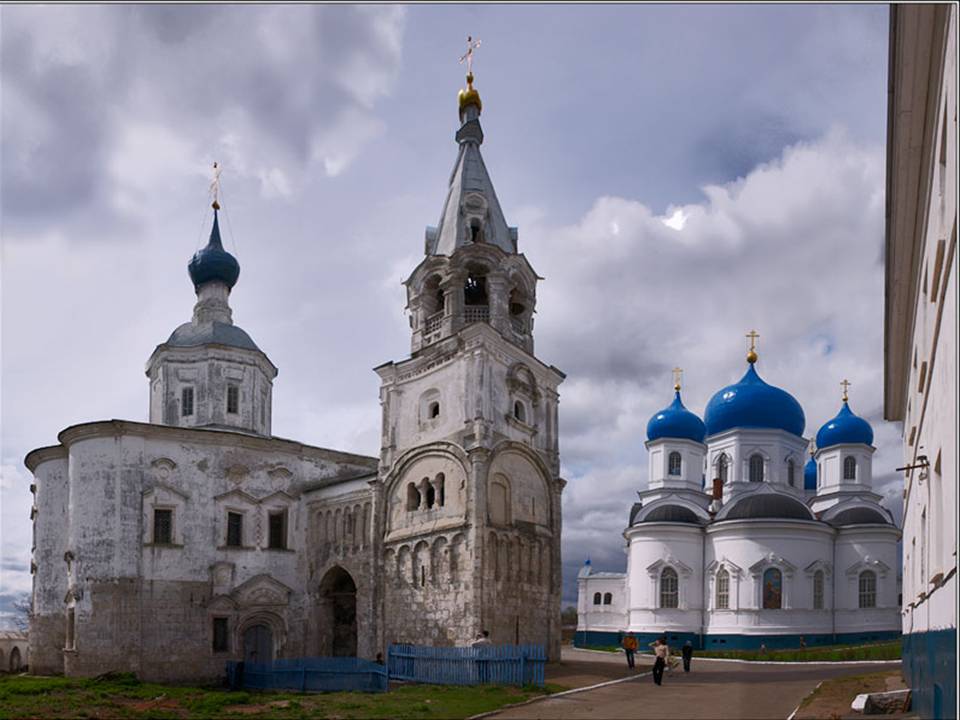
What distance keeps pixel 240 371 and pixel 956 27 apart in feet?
106

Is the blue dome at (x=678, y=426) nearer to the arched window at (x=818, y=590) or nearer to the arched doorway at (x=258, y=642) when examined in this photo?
the arched window at (x=818, y=590)

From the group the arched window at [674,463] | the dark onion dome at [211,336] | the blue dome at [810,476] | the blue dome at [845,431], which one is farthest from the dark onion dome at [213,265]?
the blue dome at [810,476]

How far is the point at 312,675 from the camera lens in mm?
24109

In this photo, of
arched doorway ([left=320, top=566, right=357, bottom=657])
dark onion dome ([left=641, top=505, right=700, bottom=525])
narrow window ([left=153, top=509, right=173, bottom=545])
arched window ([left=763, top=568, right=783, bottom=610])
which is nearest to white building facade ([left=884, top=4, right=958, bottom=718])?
arched doorway ([left=320, top=566, right=357, bottom=657])

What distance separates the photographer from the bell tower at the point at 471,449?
2620 centimetres

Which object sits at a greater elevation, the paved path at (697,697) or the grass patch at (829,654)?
the paved path at (697,697)

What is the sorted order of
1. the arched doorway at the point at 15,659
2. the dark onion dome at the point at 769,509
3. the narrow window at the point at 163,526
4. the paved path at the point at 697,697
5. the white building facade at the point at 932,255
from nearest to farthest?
the white building facade at the point at 932,255, the paved path at the point at 697,697, the narrow window at the point at 163,526, the arched doorway at the point at 15,659, the dark onion dome at the point at 769,509

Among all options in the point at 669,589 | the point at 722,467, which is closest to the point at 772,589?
the point at 669,589

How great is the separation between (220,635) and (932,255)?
87.3 feet

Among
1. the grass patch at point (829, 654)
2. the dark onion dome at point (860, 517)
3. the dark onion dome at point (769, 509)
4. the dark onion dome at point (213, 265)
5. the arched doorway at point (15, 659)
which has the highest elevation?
the dark onion dome at point (213, 265)

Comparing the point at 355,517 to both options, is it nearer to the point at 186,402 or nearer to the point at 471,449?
the point at 471,449

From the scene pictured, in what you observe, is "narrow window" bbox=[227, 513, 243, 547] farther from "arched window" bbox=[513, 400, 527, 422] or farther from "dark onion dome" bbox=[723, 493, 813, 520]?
"dark onion dome" bbox=[723, 493, 813, 520]

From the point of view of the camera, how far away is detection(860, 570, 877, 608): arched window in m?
39.3

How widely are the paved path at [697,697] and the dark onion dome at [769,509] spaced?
12.1 meters
